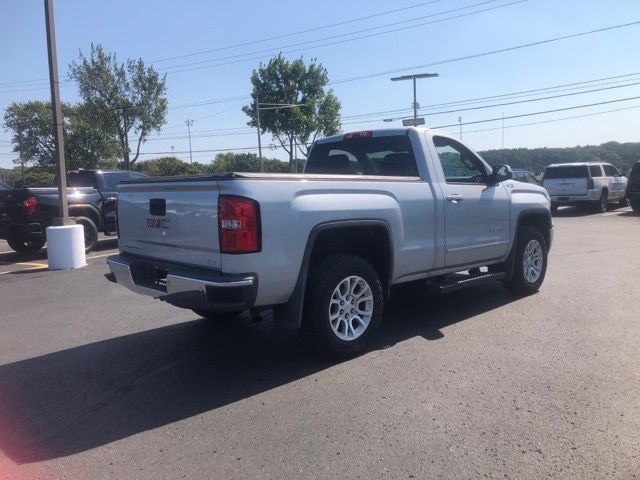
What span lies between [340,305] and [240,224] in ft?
4.20

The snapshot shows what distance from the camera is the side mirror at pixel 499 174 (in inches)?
253

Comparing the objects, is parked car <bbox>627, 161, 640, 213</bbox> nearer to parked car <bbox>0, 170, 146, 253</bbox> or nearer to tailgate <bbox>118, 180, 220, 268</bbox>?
parked car <bbox>0, 170, 146, 253</bbox>

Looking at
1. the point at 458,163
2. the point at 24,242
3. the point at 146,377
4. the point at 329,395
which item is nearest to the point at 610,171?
the point at 458,163

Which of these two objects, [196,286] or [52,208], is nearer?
[196,286]

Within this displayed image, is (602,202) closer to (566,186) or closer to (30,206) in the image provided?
(566,186)

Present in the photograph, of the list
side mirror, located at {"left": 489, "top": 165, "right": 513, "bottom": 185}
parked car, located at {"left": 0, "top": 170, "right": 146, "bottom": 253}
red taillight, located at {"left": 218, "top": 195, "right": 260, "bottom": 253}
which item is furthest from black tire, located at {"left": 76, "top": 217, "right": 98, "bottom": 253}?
red taillight, located at {"left": 218, "top": 195, "right": 260, "bottom": 253}

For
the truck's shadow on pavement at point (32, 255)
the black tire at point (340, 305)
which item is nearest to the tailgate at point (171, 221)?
the black tire at point (340, 305)

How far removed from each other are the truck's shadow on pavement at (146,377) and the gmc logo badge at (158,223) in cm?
122

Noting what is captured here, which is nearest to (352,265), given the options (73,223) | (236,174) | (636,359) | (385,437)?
(236,174)

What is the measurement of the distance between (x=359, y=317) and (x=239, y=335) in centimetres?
148

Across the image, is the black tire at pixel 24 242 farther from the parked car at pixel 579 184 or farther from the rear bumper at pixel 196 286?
the parked car at pixel 579 184

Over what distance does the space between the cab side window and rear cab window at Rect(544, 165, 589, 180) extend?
16.1 m

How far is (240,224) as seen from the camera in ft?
13.1

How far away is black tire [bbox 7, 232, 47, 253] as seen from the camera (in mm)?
11984
